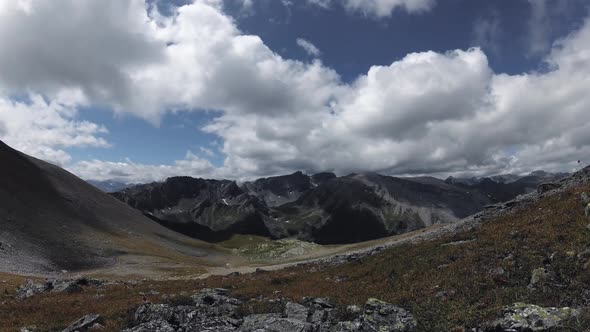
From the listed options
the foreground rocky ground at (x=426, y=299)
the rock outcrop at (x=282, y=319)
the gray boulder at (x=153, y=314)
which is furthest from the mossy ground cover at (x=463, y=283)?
the rock outcrop at (x=282, y=319)

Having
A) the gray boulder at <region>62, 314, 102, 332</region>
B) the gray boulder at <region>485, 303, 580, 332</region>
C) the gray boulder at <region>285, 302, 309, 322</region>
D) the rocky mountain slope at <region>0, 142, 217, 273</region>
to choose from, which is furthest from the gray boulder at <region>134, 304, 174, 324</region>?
the rocky mountain slope at <region>0, 142, 217, 273</region>

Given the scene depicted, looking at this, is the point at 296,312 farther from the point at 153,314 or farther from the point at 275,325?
the point at 153,314

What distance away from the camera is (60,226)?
122 m

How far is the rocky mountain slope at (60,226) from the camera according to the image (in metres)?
95.0

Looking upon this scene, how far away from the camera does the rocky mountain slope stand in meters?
95.0

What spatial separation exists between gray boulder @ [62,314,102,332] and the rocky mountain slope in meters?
70.5

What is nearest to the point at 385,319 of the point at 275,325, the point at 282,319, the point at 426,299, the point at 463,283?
the point at 426,299

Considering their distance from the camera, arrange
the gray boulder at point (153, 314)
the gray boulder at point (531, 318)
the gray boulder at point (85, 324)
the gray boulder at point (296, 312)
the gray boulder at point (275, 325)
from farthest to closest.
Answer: the gray boulder at point (153, 314) → the gray boulder at point (85, 324) → the gray boulder at point (296, 312) → the gray boulder at point (275, 325) → the gray boulder at point (531, 318)

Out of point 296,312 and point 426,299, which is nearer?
point 296,312

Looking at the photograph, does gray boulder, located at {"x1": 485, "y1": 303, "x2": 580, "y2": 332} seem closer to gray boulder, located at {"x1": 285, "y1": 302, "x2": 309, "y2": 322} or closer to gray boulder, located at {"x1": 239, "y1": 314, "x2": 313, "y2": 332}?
gray boulder, located at {"x1": 239, "y1": 314, "x2": 313, "y2": 332}

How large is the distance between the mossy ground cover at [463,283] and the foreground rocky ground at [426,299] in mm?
65

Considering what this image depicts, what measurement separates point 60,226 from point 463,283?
440 ft

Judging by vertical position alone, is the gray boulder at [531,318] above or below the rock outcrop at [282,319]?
above

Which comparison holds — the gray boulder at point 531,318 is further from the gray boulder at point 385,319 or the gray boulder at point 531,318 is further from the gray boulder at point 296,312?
the gray boulder at point 296,312
